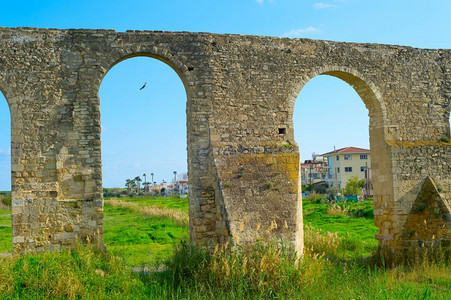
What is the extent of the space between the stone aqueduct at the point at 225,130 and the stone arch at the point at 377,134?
0.09ft

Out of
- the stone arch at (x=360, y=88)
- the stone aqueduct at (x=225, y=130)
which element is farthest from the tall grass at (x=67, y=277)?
the stone arch at (x=360, y=88)

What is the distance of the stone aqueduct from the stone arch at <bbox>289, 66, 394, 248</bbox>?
0.09ft

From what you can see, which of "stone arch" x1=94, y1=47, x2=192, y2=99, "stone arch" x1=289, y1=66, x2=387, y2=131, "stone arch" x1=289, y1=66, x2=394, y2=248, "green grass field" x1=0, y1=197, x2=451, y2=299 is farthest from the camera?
"stone arch" x1=289, y1=66, x2=394, y2=248

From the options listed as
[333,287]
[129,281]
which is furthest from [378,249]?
[129,281]

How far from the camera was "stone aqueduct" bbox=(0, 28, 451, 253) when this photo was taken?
25.7 ft

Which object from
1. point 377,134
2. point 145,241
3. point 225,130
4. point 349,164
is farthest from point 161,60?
point 349,164

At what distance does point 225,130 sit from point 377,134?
3.73m

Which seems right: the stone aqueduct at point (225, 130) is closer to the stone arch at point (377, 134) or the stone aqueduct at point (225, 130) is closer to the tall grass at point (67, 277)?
the stone arch at point (377, 134)

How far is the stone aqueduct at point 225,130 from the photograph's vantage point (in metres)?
7.82

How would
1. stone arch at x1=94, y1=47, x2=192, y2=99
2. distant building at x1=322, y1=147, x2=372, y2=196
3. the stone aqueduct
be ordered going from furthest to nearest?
distant building at x1=322, y1=147, x2=372, y2=196
stone arch at x1=94, y1=47, x2=192, y2=99
the stone aqueduct

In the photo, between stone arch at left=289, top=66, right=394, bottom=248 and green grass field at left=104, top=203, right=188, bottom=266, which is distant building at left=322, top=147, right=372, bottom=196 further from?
stone arch at left=289, top=66, right=394, bottom=248

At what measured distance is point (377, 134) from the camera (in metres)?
9.77

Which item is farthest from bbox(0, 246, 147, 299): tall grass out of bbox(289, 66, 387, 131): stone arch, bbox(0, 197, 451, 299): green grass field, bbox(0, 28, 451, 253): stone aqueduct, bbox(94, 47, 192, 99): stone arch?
bbox(289, 66, 387, 131): stone arch

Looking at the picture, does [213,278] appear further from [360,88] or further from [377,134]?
[360,88]
